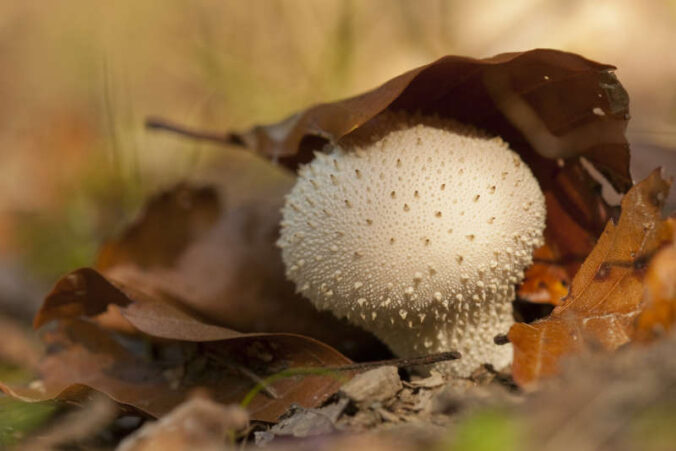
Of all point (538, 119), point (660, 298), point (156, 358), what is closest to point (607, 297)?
point (660, 298)

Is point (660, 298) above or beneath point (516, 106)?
beneath

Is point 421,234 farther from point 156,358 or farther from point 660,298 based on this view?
point 156,358

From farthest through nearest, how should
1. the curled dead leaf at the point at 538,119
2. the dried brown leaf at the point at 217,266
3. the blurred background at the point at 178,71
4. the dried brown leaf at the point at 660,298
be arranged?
the blurred background at the point at 178,71
the dried brown leaf at the point at 217,266
the curled dead leaf at the point at 538,119
the dried brown leaf at the point at 660,298

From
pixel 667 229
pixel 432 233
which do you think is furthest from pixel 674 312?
pixel 432 233

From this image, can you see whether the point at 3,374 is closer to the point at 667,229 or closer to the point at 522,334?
the point at 522,334

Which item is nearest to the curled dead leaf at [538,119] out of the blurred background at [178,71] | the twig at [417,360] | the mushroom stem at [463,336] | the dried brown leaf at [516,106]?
the dried brown leaf at [516,106]

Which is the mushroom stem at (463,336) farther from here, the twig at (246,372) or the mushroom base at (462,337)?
the twig at (246,372)
